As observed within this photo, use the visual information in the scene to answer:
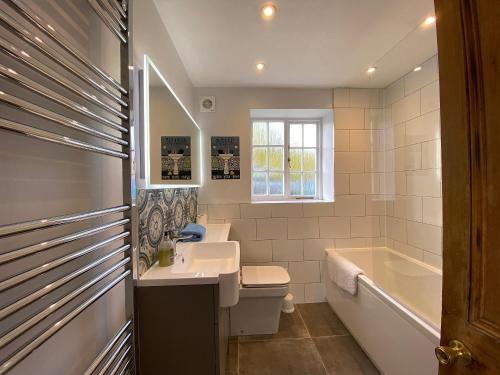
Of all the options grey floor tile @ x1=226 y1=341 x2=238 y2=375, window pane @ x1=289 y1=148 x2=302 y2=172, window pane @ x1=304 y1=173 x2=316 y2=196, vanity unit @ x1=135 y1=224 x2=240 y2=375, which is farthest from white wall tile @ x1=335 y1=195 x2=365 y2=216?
vanity unit @ x1=135 y1=224 x2=240 y2=375

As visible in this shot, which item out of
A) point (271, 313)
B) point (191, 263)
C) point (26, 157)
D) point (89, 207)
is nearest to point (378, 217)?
point (271, 313)

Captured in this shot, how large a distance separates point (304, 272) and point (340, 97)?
6.44 ft

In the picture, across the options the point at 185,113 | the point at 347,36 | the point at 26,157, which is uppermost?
the point at 347,36

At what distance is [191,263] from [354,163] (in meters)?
2.03

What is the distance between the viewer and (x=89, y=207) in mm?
736

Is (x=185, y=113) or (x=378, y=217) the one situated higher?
(x=185, y=113)

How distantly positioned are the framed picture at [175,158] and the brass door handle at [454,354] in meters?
1.41

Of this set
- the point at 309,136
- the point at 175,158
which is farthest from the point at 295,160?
the point at 175,158

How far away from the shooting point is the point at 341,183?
2611 mm

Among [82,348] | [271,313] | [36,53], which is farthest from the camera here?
[271,313]

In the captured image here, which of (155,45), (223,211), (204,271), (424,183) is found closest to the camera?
(204,271)

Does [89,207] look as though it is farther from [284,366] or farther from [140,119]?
[284,366]

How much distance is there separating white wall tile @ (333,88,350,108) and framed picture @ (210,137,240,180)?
1.15 metres

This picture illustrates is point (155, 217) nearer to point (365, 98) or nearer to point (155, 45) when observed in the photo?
point (155, 45)
